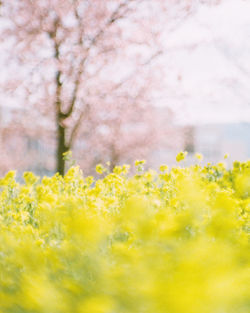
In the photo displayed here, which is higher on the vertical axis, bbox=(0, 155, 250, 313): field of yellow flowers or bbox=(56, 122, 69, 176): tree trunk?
bbox=(56, 122, 69, 176): tree trunk

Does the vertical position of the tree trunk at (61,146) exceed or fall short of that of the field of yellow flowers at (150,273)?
it exceeds it

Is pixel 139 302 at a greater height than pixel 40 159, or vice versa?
pixel 40 159

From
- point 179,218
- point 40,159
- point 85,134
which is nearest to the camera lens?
point 179,218

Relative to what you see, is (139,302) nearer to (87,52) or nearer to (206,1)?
(87,52)

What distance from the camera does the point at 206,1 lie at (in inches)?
389

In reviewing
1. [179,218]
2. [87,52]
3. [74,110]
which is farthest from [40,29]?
[179,218]

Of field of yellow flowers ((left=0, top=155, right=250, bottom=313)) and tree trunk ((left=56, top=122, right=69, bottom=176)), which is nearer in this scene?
field of yellow flowers ((left=0, top=155, right=250, bottom=313))

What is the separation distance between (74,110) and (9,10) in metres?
2.72

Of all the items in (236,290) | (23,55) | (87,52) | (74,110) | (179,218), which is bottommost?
(236,290)

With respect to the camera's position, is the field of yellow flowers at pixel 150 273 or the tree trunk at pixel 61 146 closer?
the field of yellow flowers at pixel 150 273

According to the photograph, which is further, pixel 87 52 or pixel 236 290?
pixel 87 52

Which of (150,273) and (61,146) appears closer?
(150,273)

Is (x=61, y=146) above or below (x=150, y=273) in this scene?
above

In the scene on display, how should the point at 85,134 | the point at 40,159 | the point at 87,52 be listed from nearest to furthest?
the point at 87,52 < the point at 85,134 < the point at 40,159
